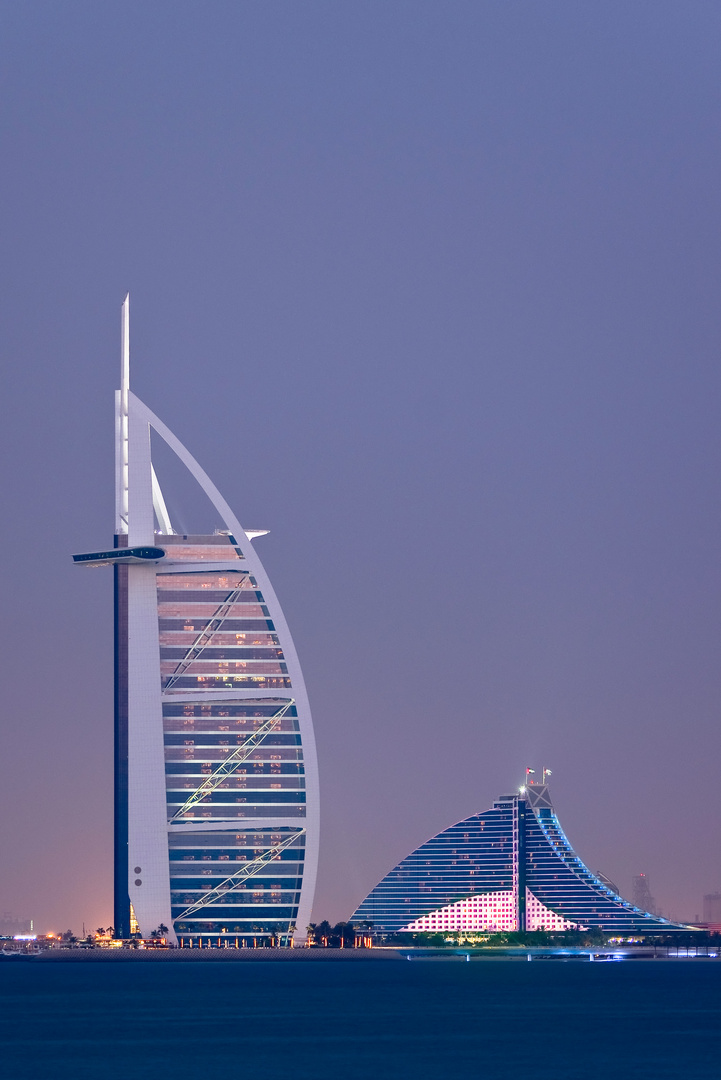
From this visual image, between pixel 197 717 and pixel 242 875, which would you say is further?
pixel 242 875

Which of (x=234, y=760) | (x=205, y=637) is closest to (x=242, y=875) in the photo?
(x=234, y=760)

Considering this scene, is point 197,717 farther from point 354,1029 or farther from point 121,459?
point 354,1029

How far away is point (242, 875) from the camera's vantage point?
175875 mm

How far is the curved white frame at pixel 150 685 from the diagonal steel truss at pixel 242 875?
1449 millimetres

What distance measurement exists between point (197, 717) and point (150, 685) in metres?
5.10

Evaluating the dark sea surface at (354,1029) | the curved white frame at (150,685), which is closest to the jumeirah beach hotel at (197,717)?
the curved white frame at (150,685)

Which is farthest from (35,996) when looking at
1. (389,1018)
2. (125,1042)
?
(125,1042)

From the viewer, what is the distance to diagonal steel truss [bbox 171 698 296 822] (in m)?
174

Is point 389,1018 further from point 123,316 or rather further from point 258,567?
point 123,316

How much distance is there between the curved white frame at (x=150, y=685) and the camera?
171 metres

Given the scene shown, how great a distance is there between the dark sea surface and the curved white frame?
39.0 feet

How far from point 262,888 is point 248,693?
→ 1613 cm

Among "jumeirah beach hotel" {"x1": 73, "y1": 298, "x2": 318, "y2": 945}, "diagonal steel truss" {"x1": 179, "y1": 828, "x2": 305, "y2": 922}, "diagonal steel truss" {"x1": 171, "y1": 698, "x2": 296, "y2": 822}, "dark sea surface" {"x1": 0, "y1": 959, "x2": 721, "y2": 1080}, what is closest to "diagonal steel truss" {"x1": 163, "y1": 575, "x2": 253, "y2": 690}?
"jumeirah beach hotel" {"x1": 73, "y1": 298, "x2": 318, "y2": 945}

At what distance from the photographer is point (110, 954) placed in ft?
573
